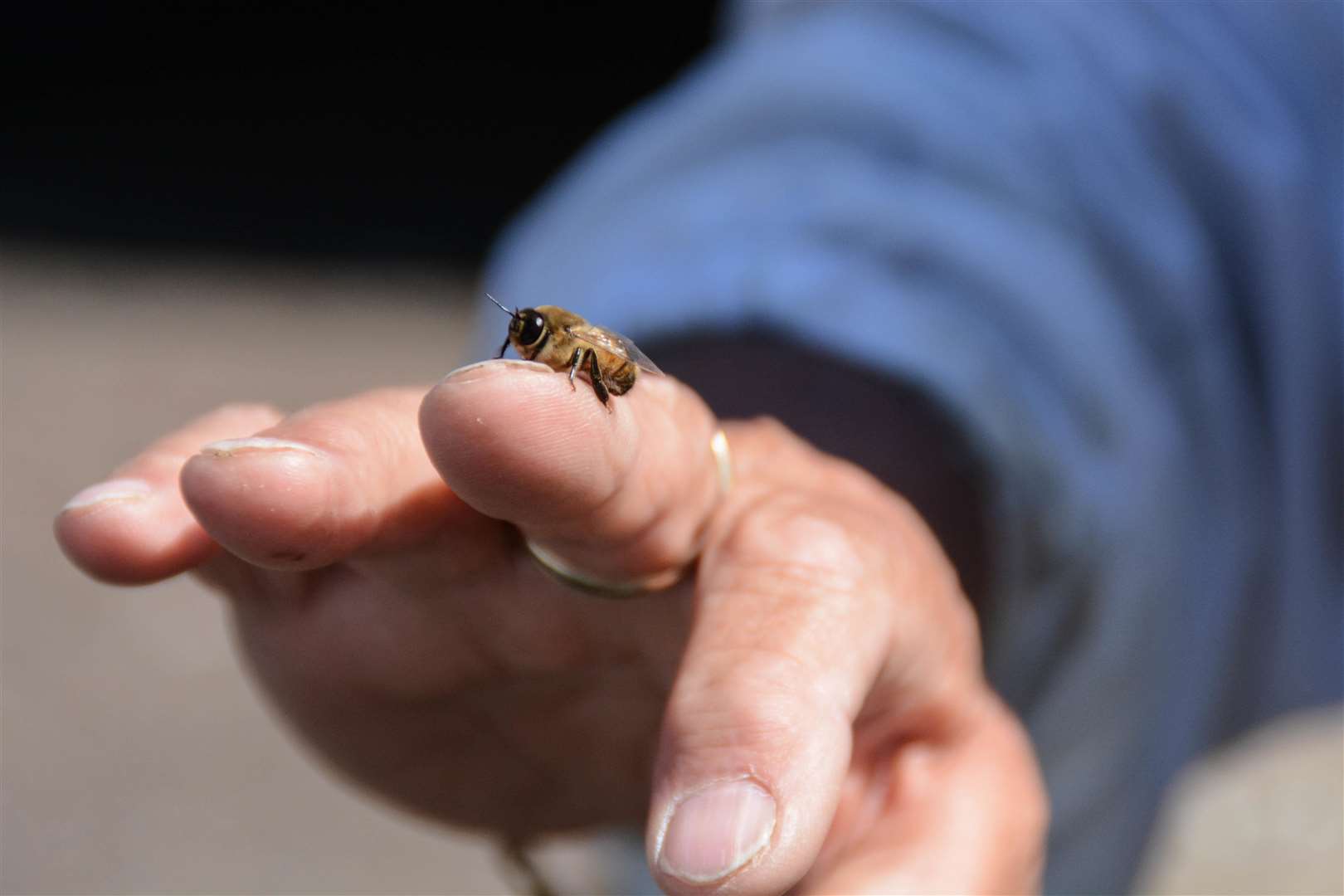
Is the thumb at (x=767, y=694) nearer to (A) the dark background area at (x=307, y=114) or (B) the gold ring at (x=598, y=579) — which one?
(B) the gold ring at (x=598, y=579)

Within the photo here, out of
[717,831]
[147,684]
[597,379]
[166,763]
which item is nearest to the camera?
[717,831]

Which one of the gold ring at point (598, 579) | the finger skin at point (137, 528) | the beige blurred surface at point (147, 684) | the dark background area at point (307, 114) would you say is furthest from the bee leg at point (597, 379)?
the dark background area at point (307, 114)

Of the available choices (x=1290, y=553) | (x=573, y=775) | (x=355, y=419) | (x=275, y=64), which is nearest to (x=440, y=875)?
(x=573, y=775)

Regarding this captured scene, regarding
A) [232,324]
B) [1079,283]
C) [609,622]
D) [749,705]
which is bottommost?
[232,324]

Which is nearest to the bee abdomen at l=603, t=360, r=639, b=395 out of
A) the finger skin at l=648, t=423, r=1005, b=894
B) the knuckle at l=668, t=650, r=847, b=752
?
the finger skin at l=648, t=423, r=1005, b=894

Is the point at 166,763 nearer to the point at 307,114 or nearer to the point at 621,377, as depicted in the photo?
the point at 621,377

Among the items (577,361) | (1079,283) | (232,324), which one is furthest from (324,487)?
(232,324)

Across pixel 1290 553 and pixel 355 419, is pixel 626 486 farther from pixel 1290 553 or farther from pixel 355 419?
pixel 1290 553
